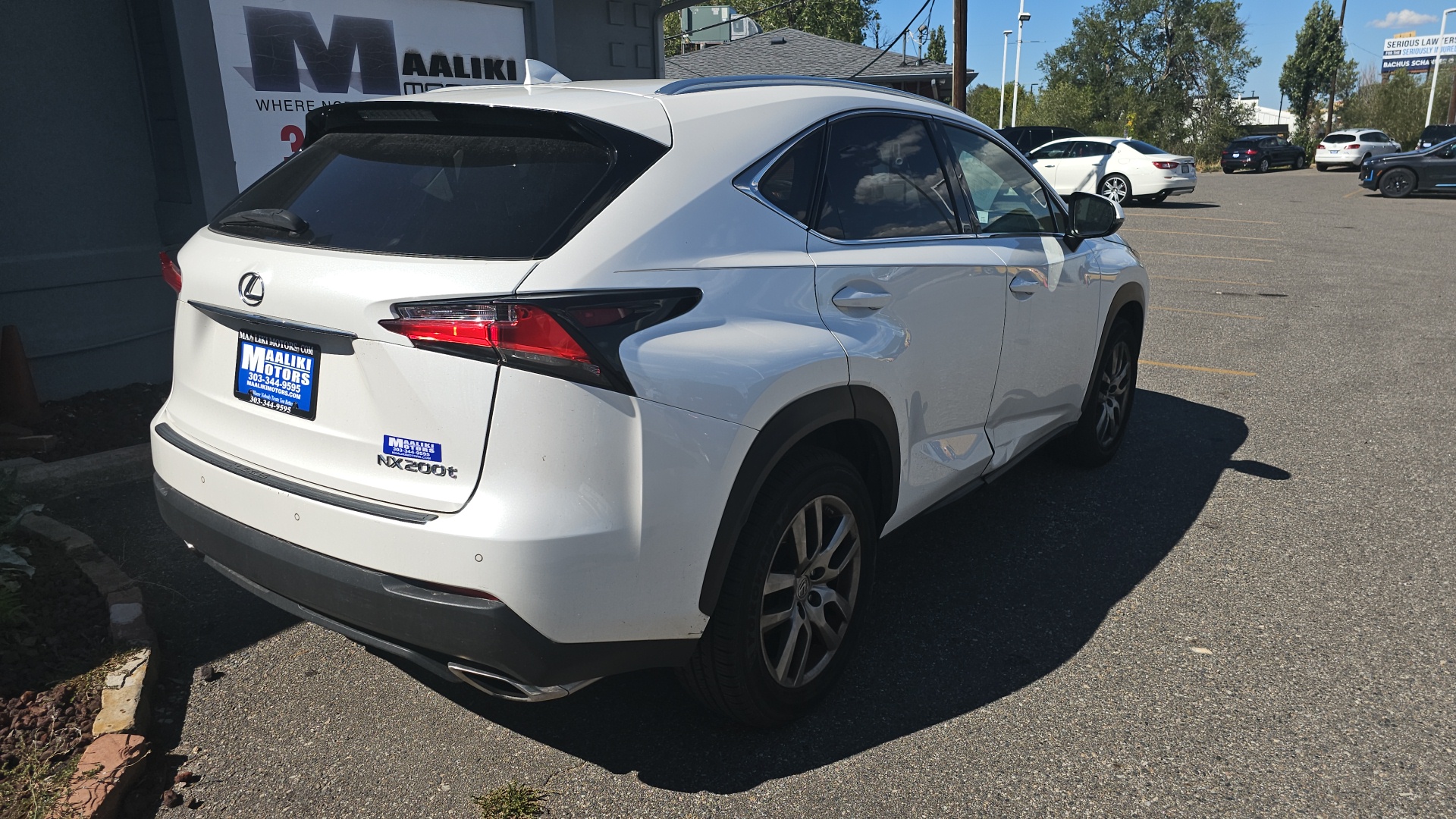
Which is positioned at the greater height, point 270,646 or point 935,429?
point 935,429

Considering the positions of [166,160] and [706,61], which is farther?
[706,61]

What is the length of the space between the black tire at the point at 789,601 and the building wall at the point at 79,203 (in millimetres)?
5157

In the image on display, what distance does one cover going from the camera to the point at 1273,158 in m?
39.3

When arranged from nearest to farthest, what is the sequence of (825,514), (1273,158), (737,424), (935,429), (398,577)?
1. (398,577)
2. (737,424)
3. (825,514)
4. (935,429)
5. (1273,158)

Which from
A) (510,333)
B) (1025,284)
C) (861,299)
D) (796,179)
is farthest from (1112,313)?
(510,333)

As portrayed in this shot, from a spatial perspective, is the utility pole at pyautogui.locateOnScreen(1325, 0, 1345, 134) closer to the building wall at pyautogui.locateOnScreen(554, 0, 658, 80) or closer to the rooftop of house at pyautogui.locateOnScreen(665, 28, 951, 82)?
the rooftop of house at pyautogui.locateOnScreen(665, 28, 951, 82)

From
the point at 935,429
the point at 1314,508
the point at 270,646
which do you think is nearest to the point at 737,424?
the point at 935,429

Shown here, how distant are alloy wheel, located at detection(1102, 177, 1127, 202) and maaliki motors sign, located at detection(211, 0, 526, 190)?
1845cm

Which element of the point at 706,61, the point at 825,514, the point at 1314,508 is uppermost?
the point at 706,61

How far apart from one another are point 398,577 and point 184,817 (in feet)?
3.36

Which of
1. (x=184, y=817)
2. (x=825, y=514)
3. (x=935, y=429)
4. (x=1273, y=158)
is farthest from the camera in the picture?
(x=1273, y=158)

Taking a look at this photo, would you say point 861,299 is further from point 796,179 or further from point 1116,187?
point 1116,187

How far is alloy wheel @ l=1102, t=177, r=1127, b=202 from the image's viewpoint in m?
23.2

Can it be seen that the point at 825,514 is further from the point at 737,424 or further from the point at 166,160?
the point at 166,160
